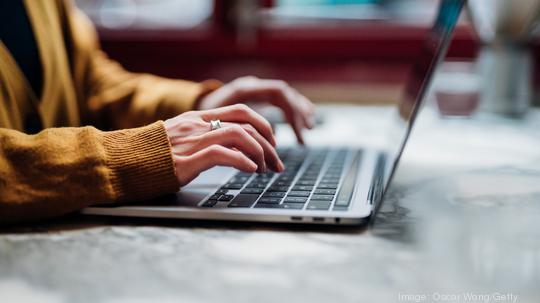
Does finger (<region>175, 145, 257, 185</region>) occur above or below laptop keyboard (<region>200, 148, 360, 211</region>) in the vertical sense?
above

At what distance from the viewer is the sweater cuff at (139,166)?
589mm

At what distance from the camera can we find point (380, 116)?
51.9 inches

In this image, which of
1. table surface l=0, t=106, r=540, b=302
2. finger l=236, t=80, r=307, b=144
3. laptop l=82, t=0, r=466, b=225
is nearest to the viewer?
table surface l=0, t=106, r=540, b=302

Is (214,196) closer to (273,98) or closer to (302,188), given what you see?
(302,188)

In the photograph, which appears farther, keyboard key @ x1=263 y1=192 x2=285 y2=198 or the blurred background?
the blurred background

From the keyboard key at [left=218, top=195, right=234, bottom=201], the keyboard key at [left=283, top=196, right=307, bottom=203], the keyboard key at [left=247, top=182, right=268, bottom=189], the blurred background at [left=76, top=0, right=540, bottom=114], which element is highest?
the keyboard key at [left=283, top=196, right=307, bottom=203]

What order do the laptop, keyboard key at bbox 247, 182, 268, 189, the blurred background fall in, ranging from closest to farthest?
the laptop → keyboard key at bbox 247, 182, 268, 189 → the blurred background

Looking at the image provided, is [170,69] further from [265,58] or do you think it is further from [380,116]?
[380,116]

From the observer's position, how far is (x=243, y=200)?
23.8 inches

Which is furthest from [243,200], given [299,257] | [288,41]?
[288,41]

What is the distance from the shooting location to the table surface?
1.41ft

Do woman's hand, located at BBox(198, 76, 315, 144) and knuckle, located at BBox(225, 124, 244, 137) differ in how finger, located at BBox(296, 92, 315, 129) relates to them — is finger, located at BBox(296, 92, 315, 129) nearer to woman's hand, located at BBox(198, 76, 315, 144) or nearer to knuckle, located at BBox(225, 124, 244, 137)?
woman's hand, located at BBox(198, 76, 315, 144)

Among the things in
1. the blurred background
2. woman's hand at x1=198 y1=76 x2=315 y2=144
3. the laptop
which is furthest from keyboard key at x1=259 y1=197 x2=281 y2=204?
the blurred background

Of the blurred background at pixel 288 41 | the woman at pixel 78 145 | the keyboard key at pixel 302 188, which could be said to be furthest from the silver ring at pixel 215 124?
the blurred background at pixel 288 41
